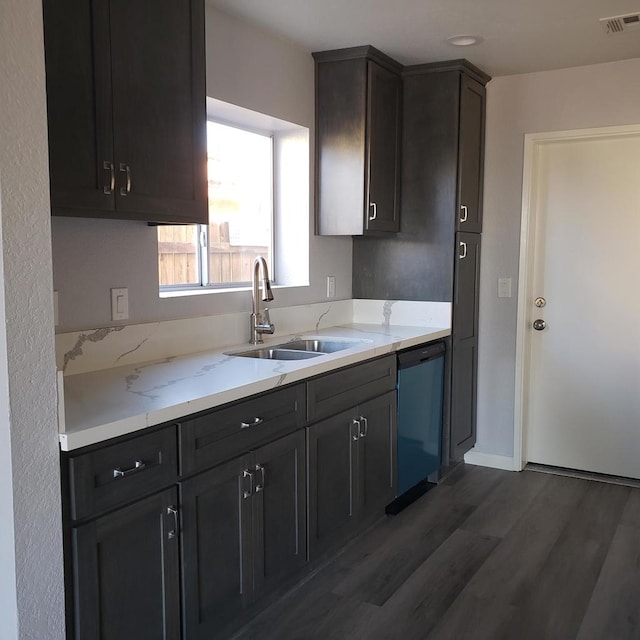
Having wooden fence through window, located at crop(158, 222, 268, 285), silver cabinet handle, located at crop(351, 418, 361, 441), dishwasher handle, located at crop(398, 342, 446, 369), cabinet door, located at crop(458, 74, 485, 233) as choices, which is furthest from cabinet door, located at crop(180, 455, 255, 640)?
cabinet door, located at crop(458, 74, 485, 233)

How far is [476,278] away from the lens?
409 cm

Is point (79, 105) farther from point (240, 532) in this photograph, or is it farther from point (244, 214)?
point (244, 214)

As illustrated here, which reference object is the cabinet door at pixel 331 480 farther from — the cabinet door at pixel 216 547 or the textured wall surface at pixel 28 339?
the textured wall surface at pixel 28 339

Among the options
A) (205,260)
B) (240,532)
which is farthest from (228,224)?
(240,532)

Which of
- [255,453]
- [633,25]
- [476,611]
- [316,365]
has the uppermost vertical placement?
[633,25]

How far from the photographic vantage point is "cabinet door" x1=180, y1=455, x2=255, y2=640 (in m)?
2.04

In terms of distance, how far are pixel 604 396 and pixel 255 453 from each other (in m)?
2.47

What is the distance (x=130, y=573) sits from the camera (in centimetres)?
183

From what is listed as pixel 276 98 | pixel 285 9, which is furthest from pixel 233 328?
pixel 285 9

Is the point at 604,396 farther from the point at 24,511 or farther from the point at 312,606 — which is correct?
the point at 24,511

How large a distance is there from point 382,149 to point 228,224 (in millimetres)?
949

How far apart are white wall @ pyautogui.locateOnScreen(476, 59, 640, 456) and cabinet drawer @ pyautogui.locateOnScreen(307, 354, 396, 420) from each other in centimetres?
110

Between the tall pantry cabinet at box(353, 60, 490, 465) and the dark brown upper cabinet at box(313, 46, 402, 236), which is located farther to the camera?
the tall pantry cabinet at box(353, 60, 490, 465)

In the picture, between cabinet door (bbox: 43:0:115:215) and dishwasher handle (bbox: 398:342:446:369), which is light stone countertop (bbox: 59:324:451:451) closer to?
dishwasher handle (bbox: 398:342:446:369)
